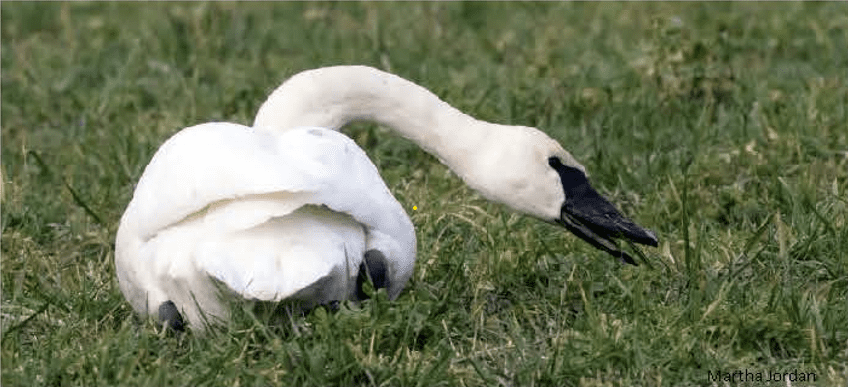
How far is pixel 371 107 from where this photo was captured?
21.0ft

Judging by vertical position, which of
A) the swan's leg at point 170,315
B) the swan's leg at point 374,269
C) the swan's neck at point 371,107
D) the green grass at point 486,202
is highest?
the swan's neck at point 371,107

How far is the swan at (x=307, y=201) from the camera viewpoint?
17.2 ft

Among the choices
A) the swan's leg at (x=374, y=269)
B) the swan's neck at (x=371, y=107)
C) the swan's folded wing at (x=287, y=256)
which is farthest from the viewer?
the swan's neck at (x=371, y=107)

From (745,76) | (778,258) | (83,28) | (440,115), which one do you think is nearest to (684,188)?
(778,258)

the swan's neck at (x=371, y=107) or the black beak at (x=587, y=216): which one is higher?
the swan's neck at (x=371, y=107)

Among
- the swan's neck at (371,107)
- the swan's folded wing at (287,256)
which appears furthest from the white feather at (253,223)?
the swan's neck at (371,107)

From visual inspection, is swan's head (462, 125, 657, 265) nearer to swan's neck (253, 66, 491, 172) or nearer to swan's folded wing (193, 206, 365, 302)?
swan's neck (253, 66, 491, 172)

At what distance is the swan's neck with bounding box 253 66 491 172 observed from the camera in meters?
6.30

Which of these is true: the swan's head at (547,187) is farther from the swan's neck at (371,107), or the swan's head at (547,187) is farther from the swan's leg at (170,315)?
the swan's leg at (170,315)

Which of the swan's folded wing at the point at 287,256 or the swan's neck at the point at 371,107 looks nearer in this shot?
the swan's folded wing at the point at 287,256

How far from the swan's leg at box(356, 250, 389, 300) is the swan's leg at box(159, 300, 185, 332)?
0.53 metres

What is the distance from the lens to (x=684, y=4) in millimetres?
9734

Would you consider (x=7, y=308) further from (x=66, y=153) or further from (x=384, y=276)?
(x=66, y=153)

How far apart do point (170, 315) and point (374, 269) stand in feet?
1.98
